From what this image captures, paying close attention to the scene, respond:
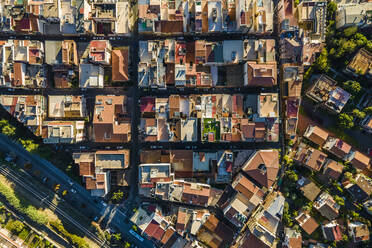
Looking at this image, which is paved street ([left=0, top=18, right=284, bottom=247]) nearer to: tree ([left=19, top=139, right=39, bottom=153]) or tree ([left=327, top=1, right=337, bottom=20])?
tree ([left=19, top=139, right=39, bottom=153])

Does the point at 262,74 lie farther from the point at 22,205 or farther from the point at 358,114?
the point at 22,205

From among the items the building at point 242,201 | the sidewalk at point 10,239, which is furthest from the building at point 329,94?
the sidewalk at point 10,239

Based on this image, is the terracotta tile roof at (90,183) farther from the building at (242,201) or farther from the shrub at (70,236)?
the building at (242,201)

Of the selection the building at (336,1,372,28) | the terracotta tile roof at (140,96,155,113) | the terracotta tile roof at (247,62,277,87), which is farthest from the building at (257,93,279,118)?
the terracotta tile roof at (140,96,155,113)

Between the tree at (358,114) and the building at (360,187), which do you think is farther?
the building at (360,187)

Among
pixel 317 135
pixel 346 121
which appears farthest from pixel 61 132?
pixel 346 121
